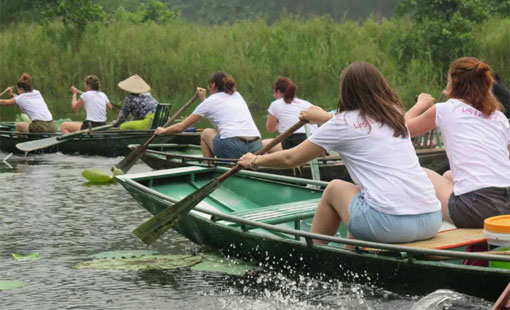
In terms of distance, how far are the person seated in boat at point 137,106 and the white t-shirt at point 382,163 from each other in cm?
912

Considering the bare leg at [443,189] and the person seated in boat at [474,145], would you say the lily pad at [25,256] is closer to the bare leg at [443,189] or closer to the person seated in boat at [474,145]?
the bare leg at [443,189]

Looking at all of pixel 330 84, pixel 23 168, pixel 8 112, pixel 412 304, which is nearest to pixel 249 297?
pixel 412 304

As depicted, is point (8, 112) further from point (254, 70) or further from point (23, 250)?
point (23, 250)

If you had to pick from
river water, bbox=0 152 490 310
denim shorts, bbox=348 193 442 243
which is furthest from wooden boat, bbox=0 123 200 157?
denim shorts, bbox=348 193 442 243

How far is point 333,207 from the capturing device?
20.2 ft

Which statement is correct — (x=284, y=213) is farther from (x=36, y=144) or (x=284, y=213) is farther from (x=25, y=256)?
(x=36, y=144)

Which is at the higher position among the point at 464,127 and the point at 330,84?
the point at 464,127

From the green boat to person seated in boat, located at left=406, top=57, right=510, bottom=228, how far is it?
15.7 inches

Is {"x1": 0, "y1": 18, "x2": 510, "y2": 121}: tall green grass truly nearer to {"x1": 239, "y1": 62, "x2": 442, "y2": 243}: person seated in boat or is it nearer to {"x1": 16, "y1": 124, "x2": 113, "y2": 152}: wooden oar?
{"x1": 16, "y1": 124, "x2": 113, "y2": 152}: wooden oar

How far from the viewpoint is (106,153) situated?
14938 millimetres

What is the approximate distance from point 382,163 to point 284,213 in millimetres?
1601

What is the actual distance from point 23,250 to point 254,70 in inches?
637

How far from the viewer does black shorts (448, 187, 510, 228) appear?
6062mm

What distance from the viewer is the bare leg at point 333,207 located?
601 cm
